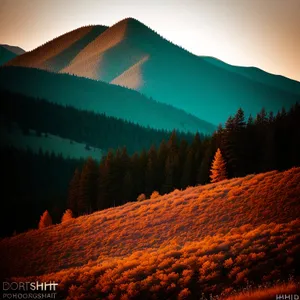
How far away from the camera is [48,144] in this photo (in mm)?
180250

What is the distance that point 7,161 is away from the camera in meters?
129

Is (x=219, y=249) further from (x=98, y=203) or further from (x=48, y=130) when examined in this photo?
(x=48, y=130)

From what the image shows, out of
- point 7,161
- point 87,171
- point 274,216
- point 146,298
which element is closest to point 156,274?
point 146,298

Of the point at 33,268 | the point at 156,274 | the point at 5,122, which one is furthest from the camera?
the point at 5,122

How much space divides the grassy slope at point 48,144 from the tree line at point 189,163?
4273 inches

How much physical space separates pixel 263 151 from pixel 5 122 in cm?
16879

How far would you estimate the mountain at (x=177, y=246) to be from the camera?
51.9 feet

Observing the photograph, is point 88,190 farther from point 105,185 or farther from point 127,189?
point 127,189

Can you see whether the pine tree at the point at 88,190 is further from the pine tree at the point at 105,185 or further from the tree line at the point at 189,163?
the pine tree at the point at 105,185

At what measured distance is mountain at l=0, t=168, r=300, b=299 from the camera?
15.8 metres

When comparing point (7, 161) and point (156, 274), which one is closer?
point (156, 274)

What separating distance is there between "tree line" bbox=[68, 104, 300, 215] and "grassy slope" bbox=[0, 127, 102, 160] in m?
109

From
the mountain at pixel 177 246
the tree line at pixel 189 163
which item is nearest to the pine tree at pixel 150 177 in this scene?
the tree line at pixel 189 163

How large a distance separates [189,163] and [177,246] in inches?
1335
